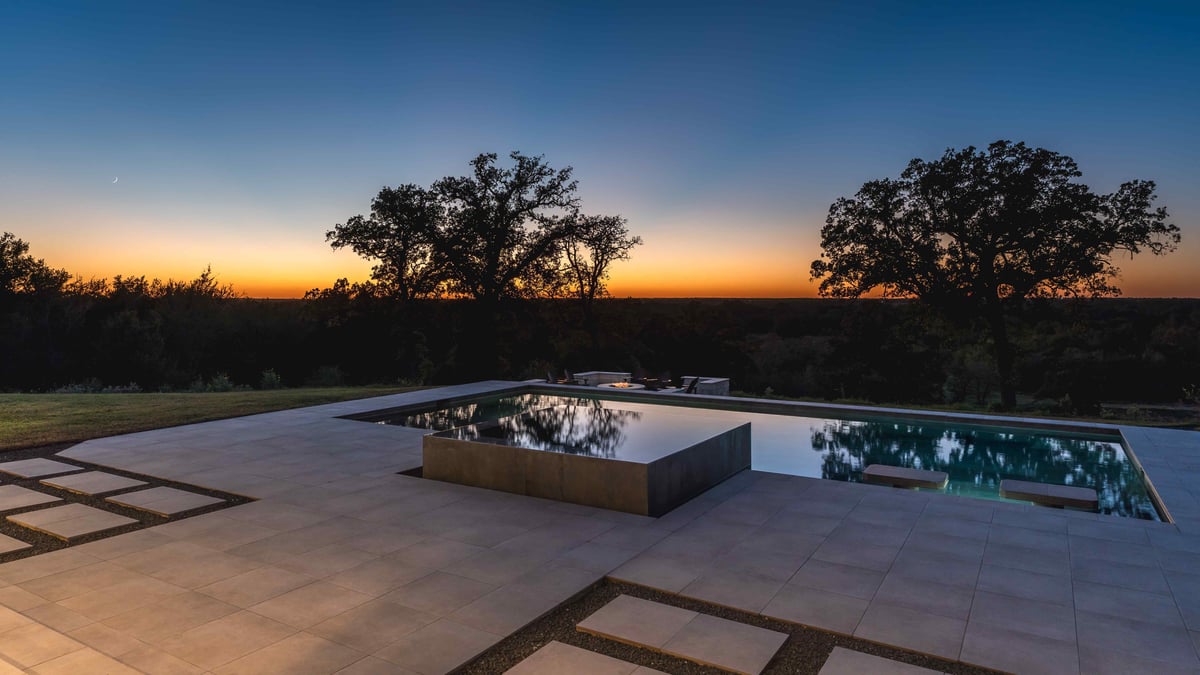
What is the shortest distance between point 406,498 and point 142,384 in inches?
953

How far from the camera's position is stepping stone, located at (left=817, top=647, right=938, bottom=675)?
9.52ft

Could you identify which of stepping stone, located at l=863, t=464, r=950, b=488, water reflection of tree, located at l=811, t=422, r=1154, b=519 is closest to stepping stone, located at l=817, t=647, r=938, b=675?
stepping stone, located at l=863, t=464, r=950, b=488

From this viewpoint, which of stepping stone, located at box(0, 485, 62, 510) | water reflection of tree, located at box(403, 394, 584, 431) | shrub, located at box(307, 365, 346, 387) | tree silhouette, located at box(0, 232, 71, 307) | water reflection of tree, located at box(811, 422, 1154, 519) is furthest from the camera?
shrub, located at box(307, 365, 346, 387)

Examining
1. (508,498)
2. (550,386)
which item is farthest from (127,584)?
(550,386)

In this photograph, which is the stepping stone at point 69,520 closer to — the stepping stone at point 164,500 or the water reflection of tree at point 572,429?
the stepping stone at point 164,500

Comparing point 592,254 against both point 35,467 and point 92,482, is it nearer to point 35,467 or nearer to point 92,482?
point 35,467

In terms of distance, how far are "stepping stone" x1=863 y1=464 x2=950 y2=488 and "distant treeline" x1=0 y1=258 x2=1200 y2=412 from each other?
11818mm

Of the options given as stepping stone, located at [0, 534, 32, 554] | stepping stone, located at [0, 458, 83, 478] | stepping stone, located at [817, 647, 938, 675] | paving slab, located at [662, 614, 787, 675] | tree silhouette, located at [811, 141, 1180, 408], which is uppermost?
tree silhouette, located at [811, 141, 1180, 408]

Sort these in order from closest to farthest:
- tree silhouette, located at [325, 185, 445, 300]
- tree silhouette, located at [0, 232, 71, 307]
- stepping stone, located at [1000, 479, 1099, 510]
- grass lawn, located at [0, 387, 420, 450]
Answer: stepping stone, located at [1000, 479, 1099, 510] → grass lawn, located at [0, 387, 420, 450] → tree silhouette, located at [325, 185, 445, 300] → tree silhouette, located at [0, 232, 71, 307]

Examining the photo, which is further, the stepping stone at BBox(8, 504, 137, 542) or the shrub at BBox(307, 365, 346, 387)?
the shrub at BBox(307, 365, 346, 387)

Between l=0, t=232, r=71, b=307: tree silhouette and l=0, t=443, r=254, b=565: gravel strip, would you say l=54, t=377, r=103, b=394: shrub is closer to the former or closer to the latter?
l=0, t=232, r=71, b=307: tree silhouette

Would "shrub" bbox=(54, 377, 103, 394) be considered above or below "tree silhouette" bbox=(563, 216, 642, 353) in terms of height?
below

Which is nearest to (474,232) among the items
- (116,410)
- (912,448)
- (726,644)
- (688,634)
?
(116,410)

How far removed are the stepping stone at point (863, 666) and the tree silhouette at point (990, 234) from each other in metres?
15.3
